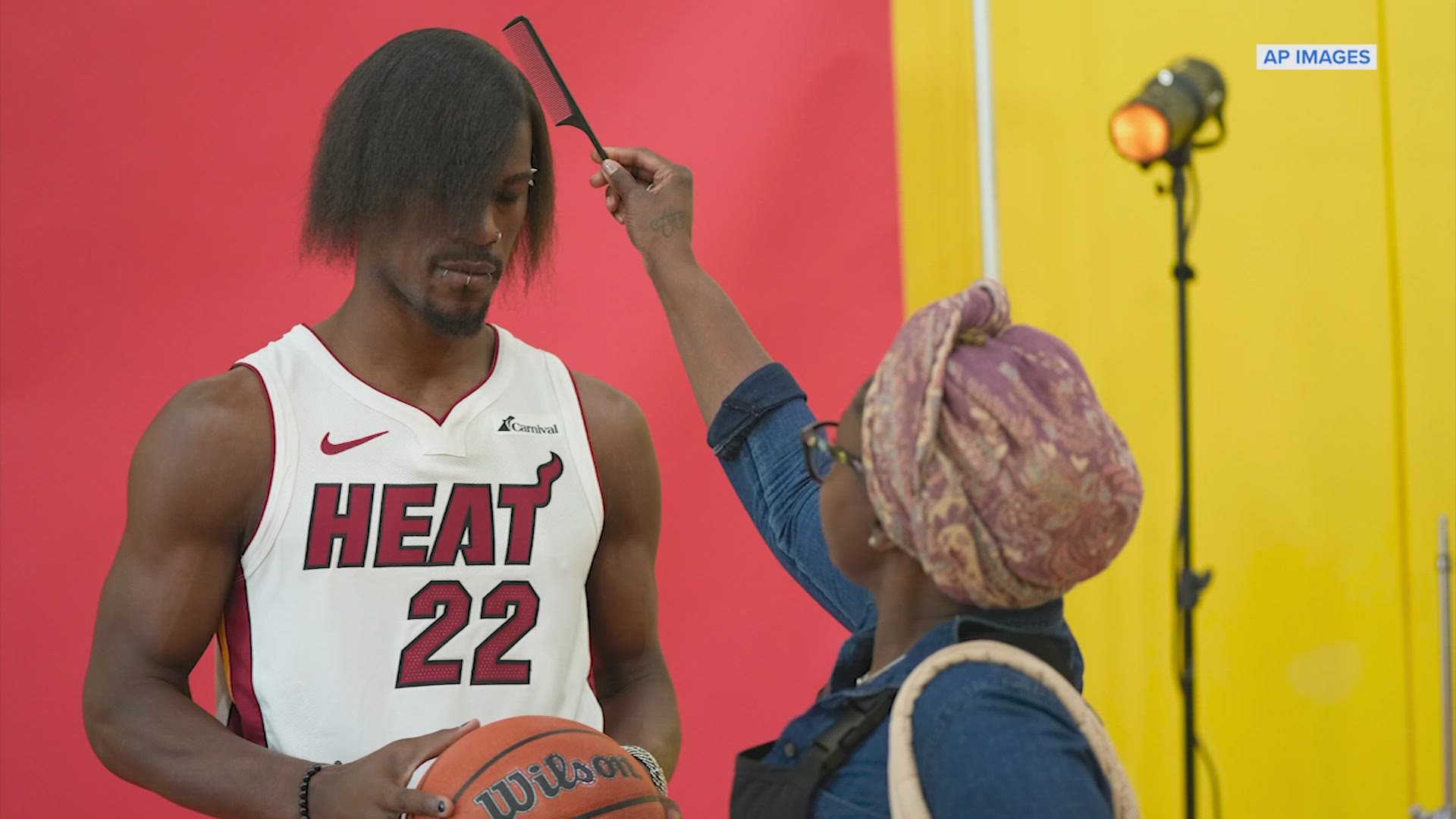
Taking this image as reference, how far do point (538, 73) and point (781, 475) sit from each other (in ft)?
2.84

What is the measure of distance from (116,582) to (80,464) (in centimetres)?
98

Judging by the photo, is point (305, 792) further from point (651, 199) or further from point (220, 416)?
point (651, 199)

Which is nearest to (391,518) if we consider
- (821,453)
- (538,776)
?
(538,776)

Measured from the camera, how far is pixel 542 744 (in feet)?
4.83

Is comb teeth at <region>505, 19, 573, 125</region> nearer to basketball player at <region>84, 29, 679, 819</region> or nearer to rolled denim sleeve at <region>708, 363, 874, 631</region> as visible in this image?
basketball player at <region>84, 29, 679, 819</region>

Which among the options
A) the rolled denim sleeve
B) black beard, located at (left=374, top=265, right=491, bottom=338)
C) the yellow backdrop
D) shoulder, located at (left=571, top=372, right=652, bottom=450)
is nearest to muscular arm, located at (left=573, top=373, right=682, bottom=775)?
shoulder, located at (left=571, top=372, right=652, bottom=450)

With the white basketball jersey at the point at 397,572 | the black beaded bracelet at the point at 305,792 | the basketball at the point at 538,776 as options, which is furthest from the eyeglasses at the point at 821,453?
the black beaded bracelet at the point at 305,792

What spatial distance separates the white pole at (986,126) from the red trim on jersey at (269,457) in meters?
1.40

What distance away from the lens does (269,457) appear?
1706 millimetres

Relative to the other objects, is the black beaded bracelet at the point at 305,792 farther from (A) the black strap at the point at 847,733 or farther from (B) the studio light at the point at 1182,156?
(B) the studio light at the point at 1182,156

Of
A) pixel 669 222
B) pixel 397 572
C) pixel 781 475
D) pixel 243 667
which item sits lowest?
pixel 243 667

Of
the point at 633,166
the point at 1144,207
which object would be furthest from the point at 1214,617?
the point at 633,166

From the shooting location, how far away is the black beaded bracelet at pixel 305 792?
1.54 metres

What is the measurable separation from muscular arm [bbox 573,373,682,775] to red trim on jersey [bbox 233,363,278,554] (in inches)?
15.8
